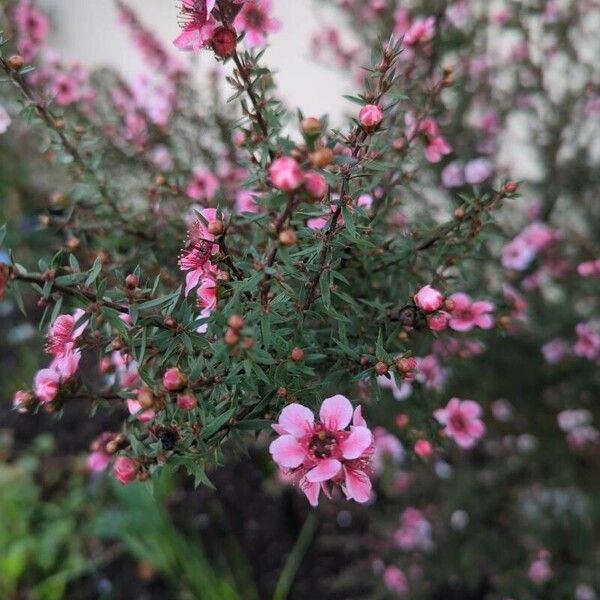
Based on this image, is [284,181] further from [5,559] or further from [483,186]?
[5,559]

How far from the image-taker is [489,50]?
2.00m

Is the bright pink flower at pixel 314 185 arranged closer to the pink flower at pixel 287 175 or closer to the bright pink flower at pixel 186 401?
the pink flower at pixel 287 175

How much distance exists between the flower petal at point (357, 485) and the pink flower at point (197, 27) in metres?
0.54

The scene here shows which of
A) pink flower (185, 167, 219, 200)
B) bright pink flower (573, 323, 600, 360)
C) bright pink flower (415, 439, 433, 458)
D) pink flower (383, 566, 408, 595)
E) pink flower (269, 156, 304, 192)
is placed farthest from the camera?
pink flower (383, 566, 408, 595)

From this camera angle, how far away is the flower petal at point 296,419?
2.29 ft

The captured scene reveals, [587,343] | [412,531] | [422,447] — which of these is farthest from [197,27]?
[412,531]

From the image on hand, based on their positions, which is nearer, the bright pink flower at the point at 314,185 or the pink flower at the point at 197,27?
the bright pink flower at the point at 314,185

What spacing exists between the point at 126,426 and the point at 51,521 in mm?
1515

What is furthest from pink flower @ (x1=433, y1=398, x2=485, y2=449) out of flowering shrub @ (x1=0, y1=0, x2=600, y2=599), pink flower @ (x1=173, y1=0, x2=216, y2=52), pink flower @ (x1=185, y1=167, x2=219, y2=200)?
pink flower @ (x1=173, y1=0, x2=216, y2=52)

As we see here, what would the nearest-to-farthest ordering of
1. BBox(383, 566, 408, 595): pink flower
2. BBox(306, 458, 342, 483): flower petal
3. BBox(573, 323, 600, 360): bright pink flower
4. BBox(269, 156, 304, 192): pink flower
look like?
BBox(269, 156, 304, 192): pink flower
BBox(306, 458, 342, 483): flower petal
BBox(573, 323, 600, 360): bright pink flower
BBox(383, 566, 408, 595): pink flower

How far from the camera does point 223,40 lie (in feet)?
2.36

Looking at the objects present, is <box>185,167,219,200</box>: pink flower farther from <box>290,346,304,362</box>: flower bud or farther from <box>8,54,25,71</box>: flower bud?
<box>290,346,304,362</box>: flower bud

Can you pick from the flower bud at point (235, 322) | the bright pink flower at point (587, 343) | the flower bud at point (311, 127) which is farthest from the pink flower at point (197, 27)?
the bright pink flower at point (587, 343)

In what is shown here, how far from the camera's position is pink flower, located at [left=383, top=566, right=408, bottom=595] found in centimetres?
181
